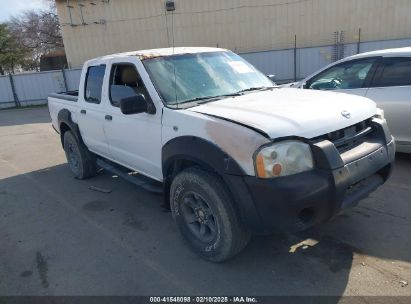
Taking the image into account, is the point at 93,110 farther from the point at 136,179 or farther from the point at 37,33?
the point at 37,33

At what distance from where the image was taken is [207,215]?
325 cm

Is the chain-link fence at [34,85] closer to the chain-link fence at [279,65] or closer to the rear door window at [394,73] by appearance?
the chain-link fence at [279,65]

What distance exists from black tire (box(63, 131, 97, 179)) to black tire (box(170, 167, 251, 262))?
8.80 ft

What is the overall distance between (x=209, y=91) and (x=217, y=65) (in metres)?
0.54

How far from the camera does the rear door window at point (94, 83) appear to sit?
477 cm

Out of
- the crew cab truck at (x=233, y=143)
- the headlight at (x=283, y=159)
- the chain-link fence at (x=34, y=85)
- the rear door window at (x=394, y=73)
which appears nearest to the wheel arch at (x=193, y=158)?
the crew cab truck at (x=233, y=143)

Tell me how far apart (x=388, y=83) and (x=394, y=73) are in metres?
0.15

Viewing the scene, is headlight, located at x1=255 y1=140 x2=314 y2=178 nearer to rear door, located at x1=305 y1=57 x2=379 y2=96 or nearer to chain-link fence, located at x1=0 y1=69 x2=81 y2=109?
rear door, located at x1=305 y1=57 x2=379 y2=96

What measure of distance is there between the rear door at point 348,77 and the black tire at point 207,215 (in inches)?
134

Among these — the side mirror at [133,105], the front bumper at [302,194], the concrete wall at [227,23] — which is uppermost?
the concrete wall at [227,23]

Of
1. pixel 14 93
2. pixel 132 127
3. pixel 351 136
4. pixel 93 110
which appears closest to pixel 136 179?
pixel 132 127

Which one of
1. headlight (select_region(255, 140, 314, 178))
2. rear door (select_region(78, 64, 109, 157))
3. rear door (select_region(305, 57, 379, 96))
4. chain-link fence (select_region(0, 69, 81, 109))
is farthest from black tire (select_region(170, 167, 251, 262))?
chain-link fence (select_region(0, 69, 81, 109))

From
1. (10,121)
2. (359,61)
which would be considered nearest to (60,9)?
(10,121)

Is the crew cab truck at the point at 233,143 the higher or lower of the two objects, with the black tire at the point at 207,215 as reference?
higher
